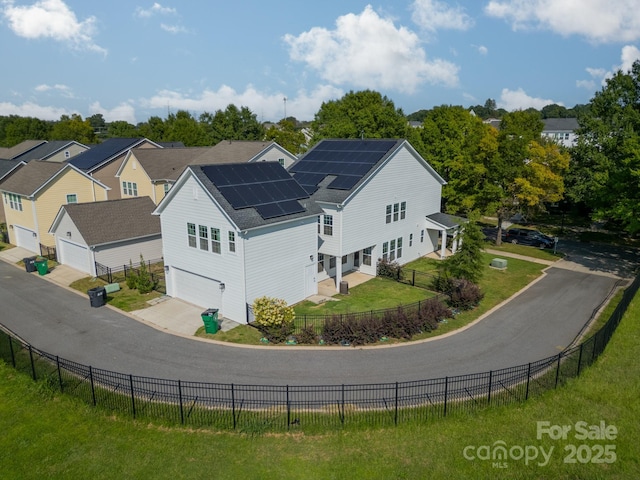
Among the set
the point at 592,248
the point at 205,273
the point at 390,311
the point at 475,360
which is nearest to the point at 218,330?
the point at 205,273

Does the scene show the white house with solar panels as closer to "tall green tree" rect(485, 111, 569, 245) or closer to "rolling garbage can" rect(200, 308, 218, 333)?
"rolling garbage can" rect(200, 308, 218, 333)

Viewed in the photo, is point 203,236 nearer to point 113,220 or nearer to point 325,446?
point 113,220

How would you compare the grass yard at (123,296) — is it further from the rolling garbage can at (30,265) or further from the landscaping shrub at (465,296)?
the landscaping shrub at (465,296)

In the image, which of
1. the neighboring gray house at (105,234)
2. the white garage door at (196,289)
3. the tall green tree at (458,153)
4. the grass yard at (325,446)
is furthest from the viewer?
the tall green tree at (458,153)

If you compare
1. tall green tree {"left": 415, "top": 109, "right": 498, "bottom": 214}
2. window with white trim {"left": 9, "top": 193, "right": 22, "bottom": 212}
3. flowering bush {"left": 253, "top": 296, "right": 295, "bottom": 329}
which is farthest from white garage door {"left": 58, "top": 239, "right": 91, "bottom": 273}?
tall green tree {"left": 415, "top": 109, "right": 498, "bottom": 214}

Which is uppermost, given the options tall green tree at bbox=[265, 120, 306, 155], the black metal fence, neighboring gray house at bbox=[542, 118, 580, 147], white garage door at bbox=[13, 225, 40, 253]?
neighboring gray house at bbox=[542, 118, 580, 147]

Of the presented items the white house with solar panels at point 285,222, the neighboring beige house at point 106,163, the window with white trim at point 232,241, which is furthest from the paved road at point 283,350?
the neighboring beige house at point 106,163

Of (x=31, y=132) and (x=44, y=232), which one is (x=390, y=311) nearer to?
(x=44, y=232)
